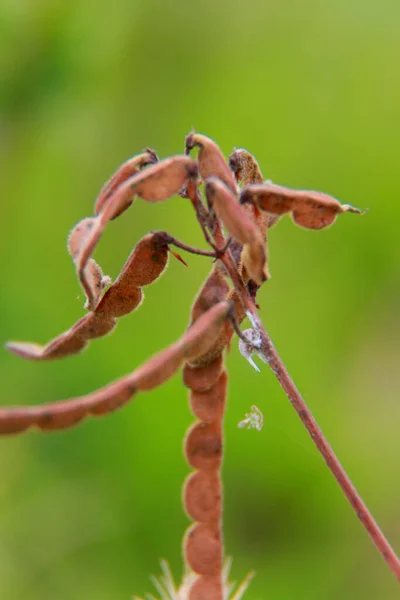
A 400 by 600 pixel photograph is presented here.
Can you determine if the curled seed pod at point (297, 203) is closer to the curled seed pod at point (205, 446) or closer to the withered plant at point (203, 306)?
the withered plant at point (203, 306)

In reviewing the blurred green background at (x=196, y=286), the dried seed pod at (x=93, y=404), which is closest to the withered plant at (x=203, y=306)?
the dried seed pod at (x=93, y=404)

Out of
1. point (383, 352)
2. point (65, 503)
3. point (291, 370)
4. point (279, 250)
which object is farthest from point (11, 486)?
point (383, 352)

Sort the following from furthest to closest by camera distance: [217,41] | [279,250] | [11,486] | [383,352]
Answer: [217,41] < [383,352] < [279,250] < [11,486]

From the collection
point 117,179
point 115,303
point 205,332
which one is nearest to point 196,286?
point 115,303

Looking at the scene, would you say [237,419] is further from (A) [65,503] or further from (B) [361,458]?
(A) [65,503]

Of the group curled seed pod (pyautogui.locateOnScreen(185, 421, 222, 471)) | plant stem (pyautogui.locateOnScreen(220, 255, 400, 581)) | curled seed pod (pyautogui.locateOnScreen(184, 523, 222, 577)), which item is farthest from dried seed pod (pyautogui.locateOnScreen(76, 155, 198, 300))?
curled seed pod (pyautogui.locateOnScreen(184, 523, 222, 577))

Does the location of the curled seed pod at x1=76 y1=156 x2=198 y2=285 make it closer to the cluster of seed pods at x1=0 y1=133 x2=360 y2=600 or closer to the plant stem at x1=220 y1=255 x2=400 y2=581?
the cluster of seed pods at x1=0 y1=133 x2=360 y2=600

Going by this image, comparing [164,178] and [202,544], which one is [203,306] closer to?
[164,178]
